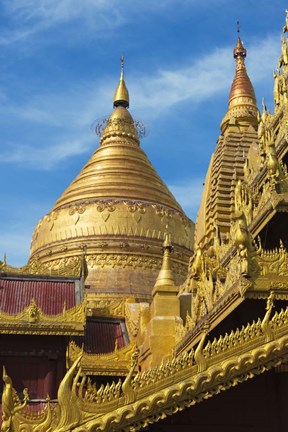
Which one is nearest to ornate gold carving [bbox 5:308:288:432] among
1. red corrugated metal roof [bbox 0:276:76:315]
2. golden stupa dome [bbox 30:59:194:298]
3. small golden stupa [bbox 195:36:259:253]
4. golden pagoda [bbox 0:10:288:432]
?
golden pagoda [bbox 0:10:288:432]

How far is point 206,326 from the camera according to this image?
1057 cm

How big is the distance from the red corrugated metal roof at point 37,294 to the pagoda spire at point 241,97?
9299 millimetres

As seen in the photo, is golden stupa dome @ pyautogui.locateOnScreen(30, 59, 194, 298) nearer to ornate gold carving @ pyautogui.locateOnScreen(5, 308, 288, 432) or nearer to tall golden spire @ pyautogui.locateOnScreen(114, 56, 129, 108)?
tall golden spire @ pyautogui.locateOnScreen(114, 56, 129, 108)

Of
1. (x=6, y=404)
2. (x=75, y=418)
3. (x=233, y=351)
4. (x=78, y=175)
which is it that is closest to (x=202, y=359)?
(x=233, y=351)

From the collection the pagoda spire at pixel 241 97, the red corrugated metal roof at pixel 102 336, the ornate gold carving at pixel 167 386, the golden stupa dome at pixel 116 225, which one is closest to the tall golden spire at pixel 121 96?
the golden stupa dome at pixel 116 225

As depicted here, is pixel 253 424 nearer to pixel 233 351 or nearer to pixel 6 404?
pixel 233 351

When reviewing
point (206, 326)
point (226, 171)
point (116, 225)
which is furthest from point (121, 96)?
point (206, 326)

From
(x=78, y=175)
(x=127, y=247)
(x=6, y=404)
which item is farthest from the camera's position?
(x=78, y=175)

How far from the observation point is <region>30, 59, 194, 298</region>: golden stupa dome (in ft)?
102

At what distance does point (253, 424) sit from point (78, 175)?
30649 millimetres

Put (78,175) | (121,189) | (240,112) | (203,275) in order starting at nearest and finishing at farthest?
(203,275) → (240,112) → (121,189) → (78,175)

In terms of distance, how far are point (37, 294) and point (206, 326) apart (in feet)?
32.1

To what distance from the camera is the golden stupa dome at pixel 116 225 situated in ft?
102

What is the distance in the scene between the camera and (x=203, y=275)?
12914mm
